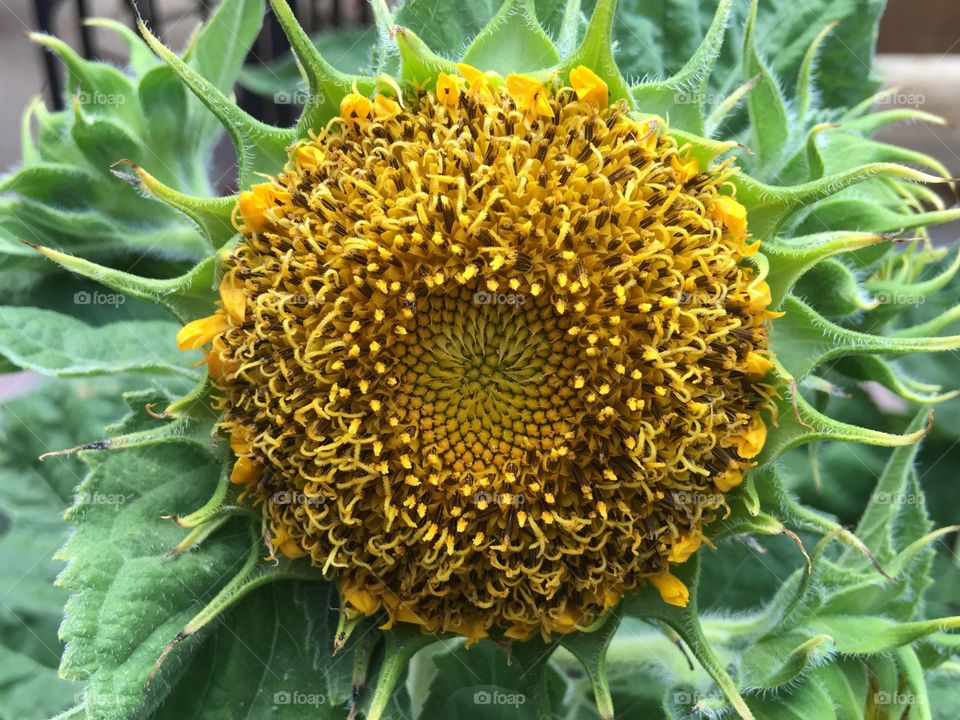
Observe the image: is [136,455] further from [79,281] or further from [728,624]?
[728,624]

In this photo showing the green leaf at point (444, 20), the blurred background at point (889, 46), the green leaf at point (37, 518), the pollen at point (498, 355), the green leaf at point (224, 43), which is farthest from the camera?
the blurred background at point (889, 46)

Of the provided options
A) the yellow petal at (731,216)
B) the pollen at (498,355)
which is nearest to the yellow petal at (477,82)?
the pollen at (498,355)

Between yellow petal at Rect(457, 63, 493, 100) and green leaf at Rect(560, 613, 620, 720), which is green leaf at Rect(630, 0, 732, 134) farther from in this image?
green leaf at Rect(560, 613, 620, 720)

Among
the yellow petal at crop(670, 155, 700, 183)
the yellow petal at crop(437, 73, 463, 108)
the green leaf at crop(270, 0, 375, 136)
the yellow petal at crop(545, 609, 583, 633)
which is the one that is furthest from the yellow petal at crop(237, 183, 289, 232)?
the yellow petal at crop(545, 609, 583, 633)

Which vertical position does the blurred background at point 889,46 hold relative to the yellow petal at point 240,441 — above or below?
above

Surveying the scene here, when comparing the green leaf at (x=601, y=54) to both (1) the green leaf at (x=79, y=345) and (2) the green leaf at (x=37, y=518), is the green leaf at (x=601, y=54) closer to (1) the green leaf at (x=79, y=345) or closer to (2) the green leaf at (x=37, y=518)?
(1) the green leaf at (x=79, y=345)

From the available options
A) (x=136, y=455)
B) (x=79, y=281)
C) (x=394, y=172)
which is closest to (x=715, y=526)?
(x=394, y=172)

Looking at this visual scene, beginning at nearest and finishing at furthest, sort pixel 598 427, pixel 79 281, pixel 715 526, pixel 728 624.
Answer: pixel 598 427 < pixel 715 526 < pixel 728 624 < pixel 79 281

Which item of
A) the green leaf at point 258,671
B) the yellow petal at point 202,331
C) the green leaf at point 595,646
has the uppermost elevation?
the yellow petal at point 202,331

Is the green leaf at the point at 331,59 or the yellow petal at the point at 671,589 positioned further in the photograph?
the green leaf at the point at 331,59
